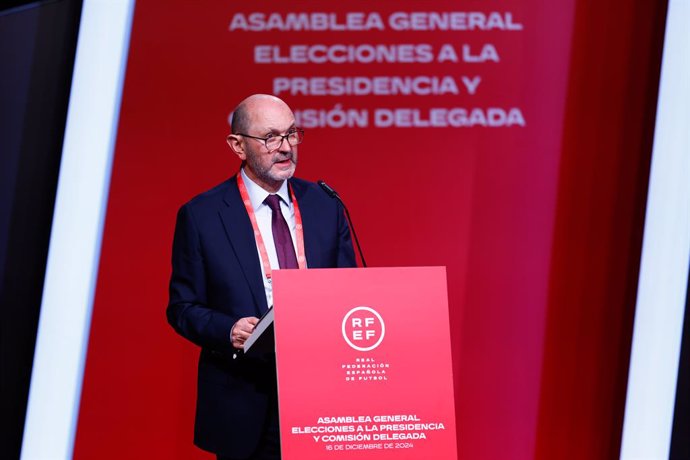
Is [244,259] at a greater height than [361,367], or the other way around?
[244,259]

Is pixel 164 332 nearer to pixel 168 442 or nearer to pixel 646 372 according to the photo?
pixel 168 442

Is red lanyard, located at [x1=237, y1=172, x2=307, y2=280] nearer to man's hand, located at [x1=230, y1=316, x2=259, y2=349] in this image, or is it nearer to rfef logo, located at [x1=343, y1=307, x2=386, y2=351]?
man's hand, located at [x1=230, y1=316, x2=259, y2=349]

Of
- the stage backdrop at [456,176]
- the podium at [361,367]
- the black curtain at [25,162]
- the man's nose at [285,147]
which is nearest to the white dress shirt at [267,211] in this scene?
the man's nose at [285,147]

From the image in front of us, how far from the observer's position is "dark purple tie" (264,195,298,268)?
225cm

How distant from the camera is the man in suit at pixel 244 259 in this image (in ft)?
7.32

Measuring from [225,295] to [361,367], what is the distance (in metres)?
0.50

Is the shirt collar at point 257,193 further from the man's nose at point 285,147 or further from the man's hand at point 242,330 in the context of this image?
the man's hand at point 242,330

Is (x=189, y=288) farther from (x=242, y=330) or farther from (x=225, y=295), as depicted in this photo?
(x=242, y=330)

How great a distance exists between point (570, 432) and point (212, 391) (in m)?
1.99

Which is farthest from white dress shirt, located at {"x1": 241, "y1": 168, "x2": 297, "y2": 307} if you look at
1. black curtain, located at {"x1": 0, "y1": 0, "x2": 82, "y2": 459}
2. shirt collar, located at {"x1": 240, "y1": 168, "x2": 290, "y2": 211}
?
black curtain, located at {"x1": 0, "y1": 0, "x2": 82, "y2": 459}

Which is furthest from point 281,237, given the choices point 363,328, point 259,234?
point 363,328

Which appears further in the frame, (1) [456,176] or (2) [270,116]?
(1) [456,176]

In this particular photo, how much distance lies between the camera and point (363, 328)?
1.91 metres

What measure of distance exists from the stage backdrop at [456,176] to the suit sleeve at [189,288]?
137cm
